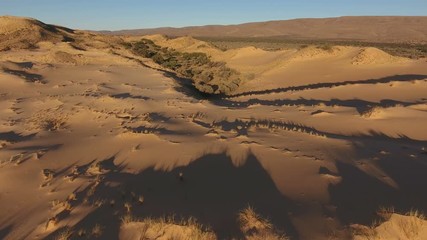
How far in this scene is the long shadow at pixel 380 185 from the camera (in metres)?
4.93

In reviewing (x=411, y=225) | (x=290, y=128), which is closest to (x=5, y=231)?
(x=411, y=225)

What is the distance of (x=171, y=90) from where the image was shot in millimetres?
16484

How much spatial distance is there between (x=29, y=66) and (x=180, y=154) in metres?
15.2

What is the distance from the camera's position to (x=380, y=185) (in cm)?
574

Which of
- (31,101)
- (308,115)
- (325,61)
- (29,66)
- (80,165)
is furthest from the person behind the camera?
(325,61)

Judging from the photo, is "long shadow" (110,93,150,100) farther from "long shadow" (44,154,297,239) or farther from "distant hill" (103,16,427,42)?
"distant hill" (103,16,427,42)

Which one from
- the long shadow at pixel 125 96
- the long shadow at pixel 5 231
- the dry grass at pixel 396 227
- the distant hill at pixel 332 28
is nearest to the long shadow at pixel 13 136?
the long shadow at pixel 5 231

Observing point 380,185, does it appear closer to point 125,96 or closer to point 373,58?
point 125,96

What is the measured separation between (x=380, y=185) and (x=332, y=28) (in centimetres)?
16061

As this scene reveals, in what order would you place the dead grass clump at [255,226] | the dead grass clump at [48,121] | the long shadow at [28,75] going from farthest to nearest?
the long shadow at [28,75]
the dead grass clump at [48,121]
the dead grass clump at [255,226]

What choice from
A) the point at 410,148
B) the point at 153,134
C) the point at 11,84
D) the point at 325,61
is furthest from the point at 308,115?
the point at 325,61

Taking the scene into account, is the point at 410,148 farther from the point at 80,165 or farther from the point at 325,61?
the point at 325,61

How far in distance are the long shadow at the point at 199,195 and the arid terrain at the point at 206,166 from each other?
23mm

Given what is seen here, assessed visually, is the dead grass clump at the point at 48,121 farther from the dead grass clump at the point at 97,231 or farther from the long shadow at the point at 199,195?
the dead grass clump at the point at 97,231
